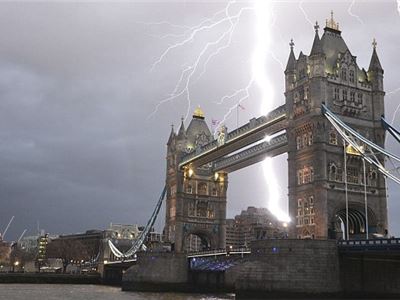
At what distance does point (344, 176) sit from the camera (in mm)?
62719

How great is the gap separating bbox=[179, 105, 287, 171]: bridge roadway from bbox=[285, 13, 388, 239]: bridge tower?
461 centimetres

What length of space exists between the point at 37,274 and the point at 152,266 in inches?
1505

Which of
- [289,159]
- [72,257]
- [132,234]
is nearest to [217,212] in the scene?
[289,159]

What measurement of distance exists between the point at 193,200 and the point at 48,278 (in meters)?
33.3

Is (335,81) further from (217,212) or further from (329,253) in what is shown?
(217,212)

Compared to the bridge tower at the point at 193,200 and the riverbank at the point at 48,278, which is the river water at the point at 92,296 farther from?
the riverbank at the point at 48,278

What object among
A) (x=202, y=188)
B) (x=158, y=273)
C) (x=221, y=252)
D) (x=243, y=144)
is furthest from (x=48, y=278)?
(x=243, y=144)

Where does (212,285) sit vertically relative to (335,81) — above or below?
below

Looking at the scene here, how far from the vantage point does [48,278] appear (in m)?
109

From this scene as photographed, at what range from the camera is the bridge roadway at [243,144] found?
7131cm

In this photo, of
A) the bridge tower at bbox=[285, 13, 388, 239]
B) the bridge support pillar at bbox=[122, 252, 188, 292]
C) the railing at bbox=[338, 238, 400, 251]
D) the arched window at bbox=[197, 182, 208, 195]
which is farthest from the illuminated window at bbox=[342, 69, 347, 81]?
the arched window at bbox=[197, 182, 208, 195]

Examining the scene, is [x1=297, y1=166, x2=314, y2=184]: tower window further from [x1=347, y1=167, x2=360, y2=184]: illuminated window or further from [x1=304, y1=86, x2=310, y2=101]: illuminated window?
[x1=304, y1=86, x2=310, y2=101]: illuminated window

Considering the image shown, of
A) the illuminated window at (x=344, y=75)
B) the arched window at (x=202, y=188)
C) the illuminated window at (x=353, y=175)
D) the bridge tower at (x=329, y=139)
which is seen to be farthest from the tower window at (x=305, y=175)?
the arched window at (x=202, y=188)

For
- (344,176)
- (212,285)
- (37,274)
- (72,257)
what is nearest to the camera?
(344,176)
